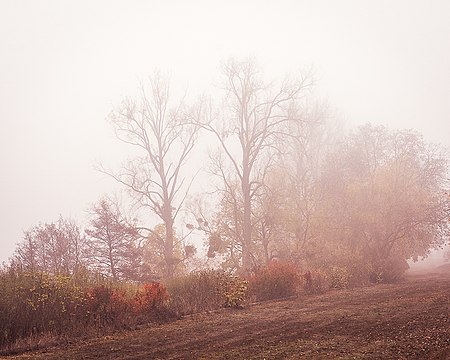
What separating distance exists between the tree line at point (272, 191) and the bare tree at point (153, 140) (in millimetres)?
85

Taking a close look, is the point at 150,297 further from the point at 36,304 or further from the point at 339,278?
the point at 339,278

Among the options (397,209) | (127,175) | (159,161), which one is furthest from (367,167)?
(127,175)

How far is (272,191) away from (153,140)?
10551 mm

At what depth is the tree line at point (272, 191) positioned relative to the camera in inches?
1027

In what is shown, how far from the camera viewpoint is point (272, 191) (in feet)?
99.3

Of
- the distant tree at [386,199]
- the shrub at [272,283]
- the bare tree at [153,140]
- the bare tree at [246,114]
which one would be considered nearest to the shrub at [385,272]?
the distant tree at [386,199]

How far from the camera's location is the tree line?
2609 cm

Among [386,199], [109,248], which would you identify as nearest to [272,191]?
[386,199]

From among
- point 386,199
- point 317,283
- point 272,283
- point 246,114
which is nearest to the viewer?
point 272,283

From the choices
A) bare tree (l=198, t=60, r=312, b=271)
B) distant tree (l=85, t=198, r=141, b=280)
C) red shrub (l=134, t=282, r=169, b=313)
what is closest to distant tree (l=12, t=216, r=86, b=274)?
distant tree (l=85, t=198, r=141, b=280)

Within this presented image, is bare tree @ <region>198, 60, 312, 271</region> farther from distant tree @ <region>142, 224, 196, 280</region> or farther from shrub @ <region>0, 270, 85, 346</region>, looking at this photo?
shrub @ <region>0, 270, 85, 346</region>

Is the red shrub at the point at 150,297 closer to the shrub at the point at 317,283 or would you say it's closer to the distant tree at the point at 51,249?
the distant tree at the point at 51,249

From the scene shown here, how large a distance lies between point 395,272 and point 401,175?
7.73 m

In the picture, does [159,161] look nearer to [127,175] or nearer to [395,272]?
[127,175]
